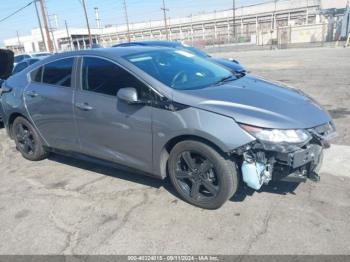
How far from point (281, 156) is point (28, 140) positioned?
3941 millimetres

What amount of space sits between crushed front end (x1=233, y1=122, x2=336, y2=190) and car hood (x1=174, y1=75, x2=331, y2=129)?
0.09 meters

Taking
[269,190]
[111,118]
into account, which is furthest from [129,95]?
[269,190]

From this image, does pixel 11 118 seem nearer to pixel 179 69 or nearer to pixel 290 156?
pixel 179 69

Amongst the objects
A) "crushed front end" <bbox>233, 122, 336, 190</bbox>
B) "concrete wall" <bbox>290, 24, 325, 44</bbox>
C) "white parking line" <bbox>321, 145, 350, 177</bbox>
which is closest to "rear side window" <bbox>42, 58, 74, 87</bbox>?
"crushed front end" <bbox>233, 122, 336, 190</bbox>

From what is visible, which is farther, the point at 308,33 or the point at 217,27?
the point at 217,27

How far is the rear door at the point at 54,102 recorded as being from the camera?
4316 millimetres

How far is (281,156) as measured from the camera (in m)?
3.06

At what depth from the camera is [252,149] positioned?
3123 mm

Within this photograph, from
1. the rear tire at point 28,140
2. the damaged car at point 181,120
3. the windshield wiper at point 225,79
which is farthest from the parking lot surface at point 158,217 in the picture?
the windshield wiper at point 225,79

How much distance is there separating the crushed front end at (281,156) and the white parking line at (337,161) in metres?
0.99

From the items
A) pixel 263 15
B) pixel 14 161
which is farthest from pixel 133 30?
pixel 14 161

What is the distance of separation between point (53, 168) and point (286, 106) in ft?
11.3

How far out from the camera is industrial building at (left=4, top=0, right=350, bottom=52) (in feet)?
218

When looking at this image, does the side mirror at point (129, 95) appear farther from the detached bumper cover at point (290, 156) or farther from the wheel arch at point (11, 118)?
the wheel arch at point (11, 118)
